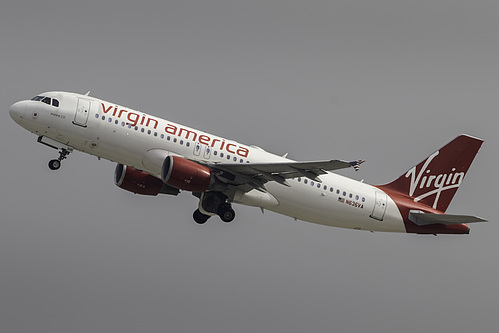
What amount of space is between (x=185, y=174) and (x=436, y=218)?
54.0 feet

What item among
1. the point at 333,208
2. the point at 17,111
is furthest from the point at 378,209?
the point at 17,111

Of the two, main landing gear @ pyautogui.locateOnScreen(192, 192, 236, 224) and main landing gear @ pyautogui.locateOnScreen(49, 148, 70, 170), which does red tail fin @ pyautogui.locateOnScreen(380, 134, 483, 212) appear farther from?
main landing gear @ pyautogui.locateOnScreen(49, 148, 70, 170)

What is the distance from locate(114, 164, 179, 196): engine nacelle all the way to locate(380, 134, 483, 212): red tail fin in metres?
14.5

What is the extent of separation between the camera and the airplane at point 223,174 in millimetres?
48656

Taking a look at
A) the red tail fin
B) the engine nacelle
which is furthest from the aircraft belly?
the engine nacelle

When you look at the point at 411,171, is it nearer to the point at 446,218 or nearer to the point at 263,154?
the point at 446,218

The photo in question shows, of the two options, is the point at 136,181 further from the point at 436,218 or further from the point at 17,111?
the point at 436,218

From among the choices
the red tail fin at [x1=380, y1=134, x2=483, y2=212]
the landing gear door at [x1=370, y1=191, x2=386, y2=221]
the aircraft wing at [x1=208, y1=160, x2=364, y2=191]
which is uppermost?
the red tail fin at [x1=380, y1=134, x2=483, y2=212]

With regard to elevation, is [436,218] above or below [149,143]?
above

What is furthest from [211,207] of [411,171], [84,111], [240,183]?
[411,171]

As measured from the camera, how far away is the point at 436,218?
177ft

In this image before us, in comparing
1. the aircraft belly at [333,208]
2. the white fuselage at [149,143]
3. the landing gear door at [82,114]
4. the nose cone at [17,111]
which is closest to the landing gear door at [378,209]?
the aircraft belly at [333,208]

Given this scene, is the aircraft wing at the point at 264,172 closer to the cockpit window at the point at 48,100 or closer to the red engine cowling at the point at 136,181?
the red engine cowling at the point at 136,181

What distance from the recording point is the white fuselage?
160 feet
